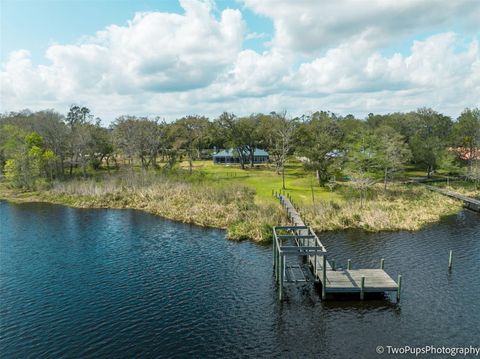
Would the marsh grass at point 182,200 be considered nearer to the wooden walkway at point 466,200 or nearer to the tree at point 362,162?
the tree at point 362,162

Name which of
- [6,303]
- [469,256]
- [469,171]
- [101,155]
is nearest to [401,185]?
[469,171]

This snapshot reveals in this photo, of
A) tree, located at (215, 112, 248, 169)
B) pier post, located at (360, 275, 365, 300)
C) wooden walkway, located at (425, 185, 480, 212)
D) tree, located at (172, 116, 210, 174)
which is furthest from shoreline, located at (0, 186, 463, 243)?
tree, located at (215, 112, 248, 169)

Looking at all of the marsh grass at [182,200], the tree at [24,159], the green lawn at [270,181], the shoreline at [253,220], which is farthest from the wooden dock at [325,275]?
the tree at [24,159]

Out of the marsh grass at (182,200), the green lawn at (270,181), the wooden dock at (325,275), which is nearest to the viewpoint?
the wooden dock at (325,275)

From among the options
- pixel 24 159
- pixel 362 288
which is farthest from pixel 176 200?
pixel 24 159

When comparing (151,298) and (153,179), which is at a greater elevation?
(153,179)

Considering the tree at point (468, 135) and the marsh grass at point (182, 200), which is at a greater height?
the tree at point (468, 135)

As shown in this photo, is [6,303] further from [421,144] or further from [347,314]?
[421,144]
